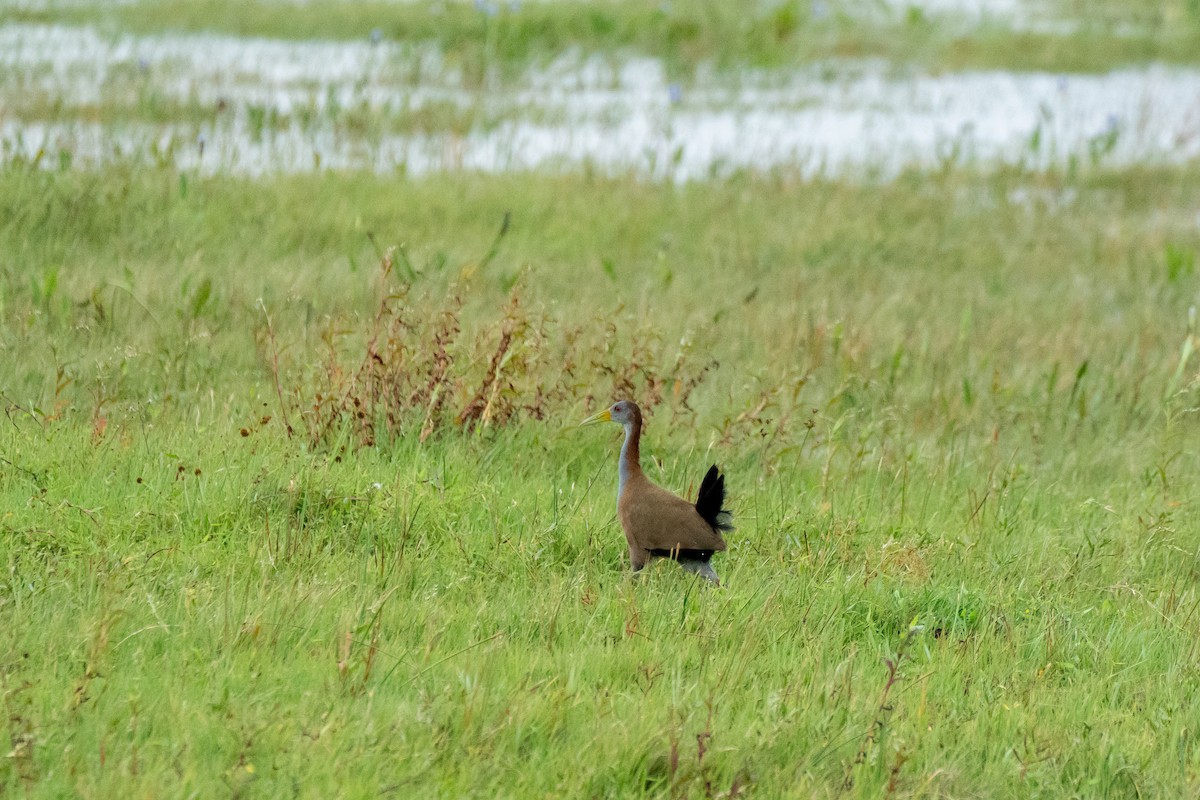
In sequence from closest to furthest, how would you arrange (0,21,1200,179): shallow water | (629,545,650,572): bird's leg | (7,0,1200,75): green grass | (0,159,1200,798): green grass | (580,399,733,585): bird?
1. (0,159,1200,798): green grass
2. (580,399,733,585): bird
3. (629,545,650,572): bird's leg
4. (0,21,1200,179): shallow water
5. (7,0,1200,75): green grass

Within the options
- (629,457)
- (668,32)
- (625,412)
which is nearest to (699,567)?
(629,457)

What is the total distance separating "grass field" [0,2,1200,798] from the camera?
321cm

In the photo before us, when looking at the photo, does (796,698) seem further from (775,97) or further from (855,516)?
(775,97)

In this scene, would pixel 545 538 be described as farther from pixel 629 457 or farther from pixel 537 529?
pixel 629 457

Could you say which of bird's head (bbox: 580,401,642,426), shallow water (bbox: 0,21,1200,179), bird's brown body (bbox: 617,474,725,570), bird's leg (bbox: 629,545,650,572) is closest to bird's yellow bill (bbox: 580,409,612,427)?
bird's head (bbox: 580,401,642,426)

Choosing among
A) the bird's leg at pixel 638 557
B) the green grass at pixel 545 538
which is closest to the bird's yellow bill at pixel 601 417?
the green grass at pixel 545 538

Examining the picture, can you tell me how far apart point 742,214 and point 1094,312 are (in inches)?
104

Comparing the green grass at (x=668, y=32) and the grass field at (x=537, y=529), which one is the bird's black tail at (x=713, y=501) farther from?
the green grass at (x=668, y=32)

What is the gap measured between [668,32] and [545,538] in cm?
1509

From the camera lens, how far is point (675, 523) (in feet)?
13.6

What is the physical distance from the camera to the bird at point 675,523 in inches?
163

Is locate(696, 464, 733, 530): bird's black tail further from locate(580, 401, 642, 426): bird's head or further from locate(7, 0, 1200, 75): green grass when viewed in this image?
locate(7, 0, 1200, 75): green grass

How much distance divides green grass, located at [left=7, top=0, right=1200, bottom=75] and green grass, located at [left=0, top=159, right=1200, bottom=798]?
9.46 meters

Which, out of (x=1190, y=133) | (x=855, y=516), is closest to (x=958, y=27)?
(x=1190, y=133)
